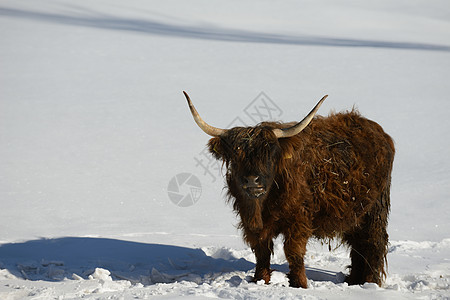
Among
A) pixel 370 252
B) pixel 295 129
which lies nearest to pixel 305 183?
pixel 295 129

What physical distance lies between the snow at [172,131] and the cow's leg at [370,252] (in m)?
0.17

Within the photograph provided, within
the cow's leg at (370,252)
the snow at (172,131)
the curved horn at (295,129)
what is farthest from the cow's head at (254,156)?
the cow's leg at (370,252)

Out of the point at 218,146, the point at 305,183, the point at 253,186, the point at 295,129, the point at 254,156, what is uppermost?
the point at 295,129

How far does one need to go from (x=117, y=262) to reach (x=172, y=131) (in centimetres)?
529

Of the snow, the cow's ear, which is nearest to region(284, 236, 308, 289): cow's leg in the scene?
A: the snow

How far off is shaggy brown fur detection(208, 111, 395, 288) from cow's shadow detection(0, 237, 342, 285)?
1.87ft

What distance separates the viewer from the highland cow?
15.7 feet

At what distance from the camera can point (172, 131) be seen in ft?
35.2

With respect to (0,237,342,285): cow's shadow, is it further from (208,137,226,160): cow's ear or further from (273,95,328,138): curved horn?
(273,95,328,138): curved horn

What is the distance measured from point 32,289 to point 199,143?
19.2 feet

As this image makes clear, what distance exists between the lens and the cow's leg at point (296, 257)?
4.89 meters

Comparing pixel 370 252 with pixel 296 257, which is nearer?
pixel 296 257

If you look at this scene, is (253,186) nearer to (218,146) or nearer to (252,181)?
(252,181)

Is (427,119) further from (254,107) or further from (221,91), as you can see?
(221,91)
